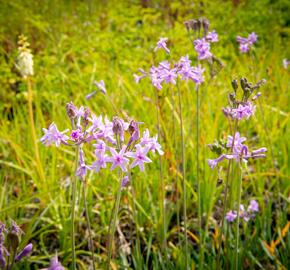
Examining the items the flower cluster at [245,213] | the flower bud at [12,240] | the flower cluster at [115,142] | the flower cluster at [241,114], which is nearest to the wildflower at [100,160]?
the flower cluster at [115,142]

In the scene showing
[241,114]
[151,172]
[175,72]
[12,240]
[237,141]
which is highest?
[175,72]

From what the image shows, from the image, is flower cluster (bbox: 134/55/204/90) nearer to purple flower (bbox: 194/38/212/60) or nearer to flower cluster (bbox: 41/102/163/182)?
purple flower (bbox: 194/38/212/60)

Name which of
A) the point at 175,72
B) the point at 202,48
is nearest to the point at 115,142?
the point at 175,72

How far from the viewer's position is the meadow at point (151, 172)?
143 centimetres

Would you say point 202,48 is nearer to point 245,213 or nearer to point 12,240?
point 245,213

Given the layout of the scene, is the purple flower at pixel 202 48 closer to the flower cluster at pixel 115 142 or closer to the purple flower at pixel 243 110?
the purple flower at pixel 243 110

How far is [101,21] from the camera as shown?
248 inches

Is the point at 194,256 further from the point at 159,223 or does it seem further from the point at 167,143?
the point at 167,143

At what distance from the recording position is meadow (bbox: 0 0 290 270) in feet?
4.70

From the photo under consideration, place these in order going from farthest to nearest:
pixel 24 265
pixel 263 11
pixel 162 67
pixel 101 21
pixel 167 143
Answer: pixel 101 21, pixel 263 11, pixel 167 143, pixel 24 265, pixel 162 67

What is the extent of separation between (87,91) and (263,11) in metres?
3.26

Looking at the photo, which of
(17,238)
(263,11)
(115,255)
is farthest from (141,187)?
(263,11)

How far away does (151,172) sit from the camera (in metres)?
2.53

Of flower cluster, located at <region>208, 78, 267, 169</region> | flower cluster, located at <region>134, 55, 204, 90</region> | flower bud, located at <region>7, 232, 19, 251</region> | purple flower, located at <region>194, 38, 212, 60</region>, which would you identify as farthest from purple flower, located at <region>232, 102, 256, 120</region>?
flower bud, located at <region>7, 232, 19, 251</region>
